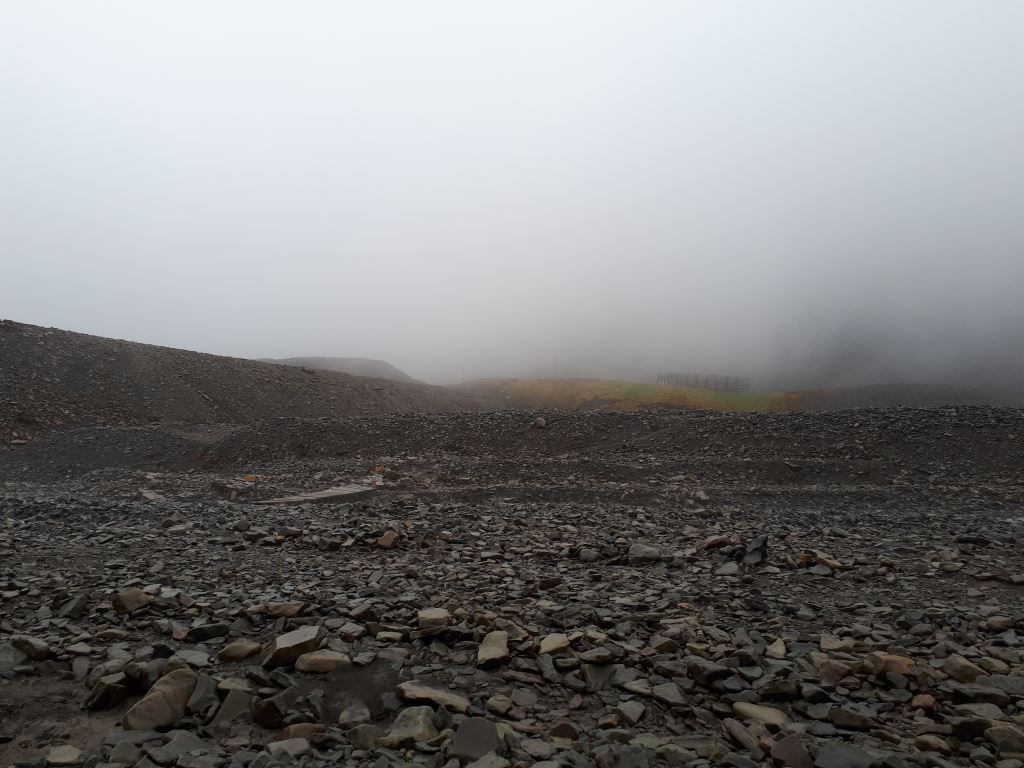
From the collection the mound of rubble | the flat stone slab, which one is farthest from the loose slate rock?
the mound of rubble

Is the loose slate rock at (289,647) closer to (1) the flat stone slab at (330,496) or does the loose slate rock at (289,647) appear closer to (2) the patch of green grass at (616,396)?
(1) the flat stone slab at (330,496)

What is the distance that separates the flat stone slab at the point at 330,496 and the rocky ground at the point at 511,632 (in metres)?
0.62

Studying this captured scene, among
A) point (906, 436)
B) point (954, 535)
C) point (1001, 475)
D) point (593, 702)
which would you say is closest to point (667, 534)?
point (954, 535)

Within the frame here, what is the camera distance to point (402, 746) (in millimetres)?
3258

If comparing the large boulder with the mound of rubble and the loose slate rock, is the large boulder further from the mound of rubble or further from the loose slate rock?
the mound of rubble

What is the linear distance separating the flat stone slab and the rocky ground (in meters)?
0.62

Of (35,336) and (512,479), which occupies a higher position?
(35,336)

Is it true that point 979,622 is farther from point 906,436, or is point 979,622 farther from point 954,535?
point 906,436

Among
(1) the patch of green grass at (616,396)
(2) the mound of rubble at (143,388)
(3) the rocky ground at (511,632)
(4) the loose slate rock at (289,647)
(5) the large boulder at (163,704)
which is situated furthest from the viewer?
(1) the patch of green grass at (616,396)

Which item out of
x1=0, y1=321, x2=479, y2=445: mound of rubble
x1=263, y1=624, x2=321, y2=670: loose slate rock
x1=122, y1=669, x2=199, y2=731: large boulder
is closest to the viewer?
x1=122, y1=669, x2=199, y2=731: large boulder

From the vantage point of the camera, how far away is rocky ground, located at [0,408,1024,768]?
3.30 metres

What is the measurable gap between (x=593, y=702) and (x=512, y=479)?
10125 millimetres

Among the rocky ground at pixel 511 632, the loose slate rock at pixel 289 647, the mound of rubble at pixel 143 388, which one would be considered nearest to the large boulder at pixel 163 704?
the rocky ground at pixel 511 632

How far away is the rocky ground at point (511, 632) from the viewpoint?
3299 millimetres
